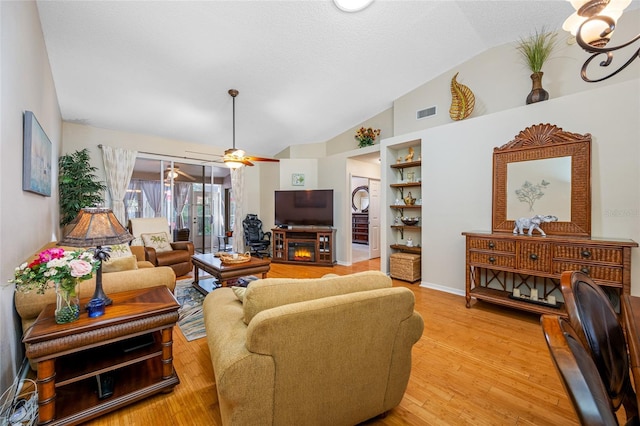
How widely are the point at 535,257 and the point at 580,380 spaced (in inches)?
111

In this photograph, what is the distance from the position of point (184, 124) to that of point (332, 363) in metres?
5.21

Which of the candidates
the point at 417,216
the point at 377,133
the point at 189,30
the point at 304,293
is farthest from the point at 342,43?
the point at 304,293

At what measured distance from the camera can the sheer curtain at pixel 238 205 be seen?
21.4ft

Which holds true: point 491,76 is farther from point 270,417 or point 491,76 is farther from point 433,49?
point 270,417

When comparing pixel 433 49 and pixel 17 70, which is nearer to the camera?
pixel 17 70

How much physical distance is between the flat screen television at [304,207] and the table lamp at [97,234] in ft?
13.9

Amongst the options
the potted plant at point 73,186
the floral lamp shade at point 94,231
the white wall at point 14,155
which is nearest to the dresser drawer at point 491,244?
the floral lamp shade at point 94,231

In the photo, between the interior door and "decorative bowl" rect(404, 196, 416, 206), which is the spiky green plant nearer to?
"decorative bowl" rect(404, 196, 416, 206)

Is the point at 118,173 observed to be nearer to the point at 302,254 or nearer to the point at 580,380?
the point at 302,254

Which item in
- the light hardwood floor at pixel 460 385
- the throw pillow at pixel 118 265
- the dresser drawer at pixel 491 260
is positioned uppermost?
the throw pillow at pixel 118 265

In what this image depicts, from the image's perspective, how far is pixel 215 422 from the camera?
1.50 metres

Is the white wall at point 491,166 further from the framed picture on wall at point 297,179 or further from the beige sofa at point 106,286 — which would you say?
the beige sofa at point 106,286

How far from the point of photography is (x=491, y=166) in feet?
11.2

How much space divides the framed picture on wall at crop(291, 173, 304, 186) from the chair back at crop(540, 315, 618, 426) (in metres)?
5.73
